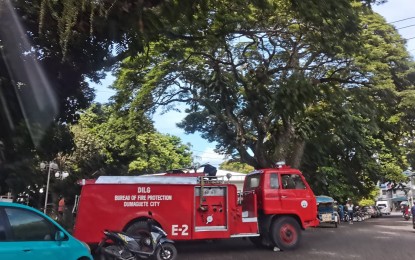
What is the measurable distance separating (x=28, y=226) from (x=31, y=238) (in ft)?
0.60

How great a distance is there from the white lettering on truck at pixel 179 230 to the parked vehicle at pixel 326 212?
52.5ft

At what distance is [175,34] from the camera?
12773 millimetres

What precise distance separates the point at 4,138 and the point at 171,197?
439 centimetres

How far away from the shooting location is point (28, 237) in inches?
247

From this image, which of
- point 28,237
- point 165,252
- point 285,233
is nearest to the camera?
point 28,237

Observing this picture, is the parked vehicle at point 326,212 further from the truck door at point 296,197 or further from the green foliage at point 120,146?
the truck door at point 296,197

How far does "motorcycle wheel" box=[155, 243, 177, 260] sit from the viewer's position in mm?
9311

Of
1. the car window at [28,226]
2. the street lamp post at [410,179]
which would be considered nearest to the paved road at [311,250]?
the car window at [28,226]

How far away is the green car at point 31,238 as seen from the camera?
5992 mm

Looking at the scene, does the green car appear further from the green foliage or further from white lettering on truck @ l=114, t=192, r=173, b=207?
the green foliage

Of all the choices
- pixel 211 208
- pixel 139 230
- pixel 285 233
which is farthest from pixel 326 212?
pixel 139 230

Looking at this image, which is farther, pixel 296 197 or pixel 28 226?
pixel 296 197

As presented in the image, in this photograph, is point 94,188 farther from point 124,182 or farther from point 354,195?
point 354,195

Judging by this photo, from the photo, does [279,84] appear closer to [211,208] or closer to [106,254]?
[211,208]
